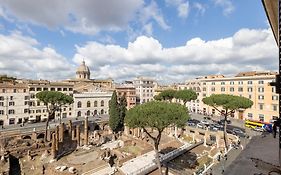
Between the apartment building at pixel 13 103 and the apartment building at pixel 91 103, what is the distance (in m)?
14.1

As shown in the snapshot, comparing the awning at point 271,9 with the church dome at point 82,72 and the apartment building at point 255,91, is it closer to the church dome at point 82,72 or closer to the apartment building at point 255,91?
the apartment building at point 255,91

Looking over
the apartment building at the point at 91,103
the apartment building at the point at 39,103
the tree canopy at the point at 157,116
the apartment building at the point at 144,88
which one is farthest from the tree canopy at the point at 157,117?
the apartment building at the point at 144,88

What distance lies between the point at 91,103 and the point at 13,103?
22.7m

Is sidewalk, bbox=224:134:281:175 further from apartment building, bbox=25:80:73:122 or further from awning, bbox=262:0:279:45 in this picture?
apartment building, bbox=25:80:73:122

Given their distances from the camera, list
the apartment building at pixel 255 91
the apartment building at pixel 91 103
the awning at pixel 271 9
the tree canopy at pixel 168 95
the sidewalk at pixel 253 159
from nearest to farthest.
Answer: the awning at pixel 271 9 < the sidewalk at pixel 253 159 < the apartment building at pixel 255 91 < the tree canopy at pixel 168 95 < the apartment building at pixel 91 103

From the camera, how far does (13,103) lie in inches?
1996

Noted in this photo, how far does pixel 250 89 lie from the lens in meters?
50.0

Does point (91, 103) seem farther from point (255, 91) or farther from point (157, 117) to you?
point (255, 91)

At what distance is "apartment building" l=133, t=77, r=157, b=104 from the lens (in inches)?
3329

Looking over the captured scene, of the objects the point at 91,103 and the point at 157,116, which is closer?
the point at 157,116

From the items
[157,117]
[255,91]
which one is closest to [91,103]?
[157,117]

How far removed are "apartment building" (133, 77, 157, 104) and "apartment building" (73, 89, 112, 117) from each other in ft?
60.3

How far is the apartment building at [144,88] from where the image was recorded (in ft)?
277

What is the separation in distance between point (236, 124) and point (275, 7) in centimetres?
4857
